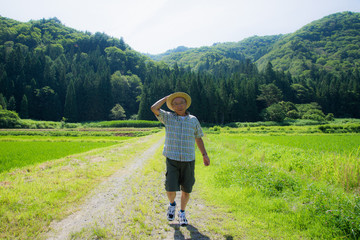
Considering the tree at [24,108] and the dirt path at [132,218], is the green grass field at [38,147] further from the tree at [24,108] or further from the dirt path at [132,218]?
the tree at [24,108]

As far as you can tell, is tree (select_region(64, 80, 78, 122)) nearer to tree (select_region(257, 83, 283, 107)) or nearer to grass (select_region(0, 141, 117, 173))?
grass (select_region(0, 141, 117, 173))

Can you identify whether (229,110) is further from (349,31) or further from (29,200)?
(349,31)

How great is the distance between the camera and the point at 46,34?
422 feet

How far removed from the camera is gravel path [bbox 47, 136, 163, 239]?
3211 millimetres

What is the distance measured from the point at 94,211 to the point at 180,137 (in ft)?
8.26

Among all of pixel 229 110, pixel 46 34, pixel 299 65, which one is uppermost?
pixel 46 34

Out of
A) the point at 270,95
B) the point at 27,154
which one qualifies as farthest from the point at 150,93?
the point at 27,154

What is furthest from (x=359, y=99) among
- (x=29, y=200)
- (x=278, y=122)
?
(x=29, y=200)

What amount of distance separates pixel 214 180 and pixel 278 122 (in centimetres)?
6135

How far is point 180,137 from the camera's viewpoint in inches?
136

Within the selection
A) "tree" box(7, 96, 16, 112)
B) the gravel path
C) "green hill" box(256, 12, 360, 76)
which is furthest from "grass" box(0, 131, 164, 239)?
"green hill" box(256, 12, 360, 76)

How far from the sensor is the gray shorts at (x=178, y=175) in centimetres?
338

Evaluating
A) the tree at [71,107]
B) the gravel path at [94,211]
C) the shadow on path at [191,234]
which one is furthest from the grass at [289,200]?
the tree at [71,107]

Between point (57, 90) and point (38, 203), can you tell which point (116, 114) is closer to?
point (57, 90)
